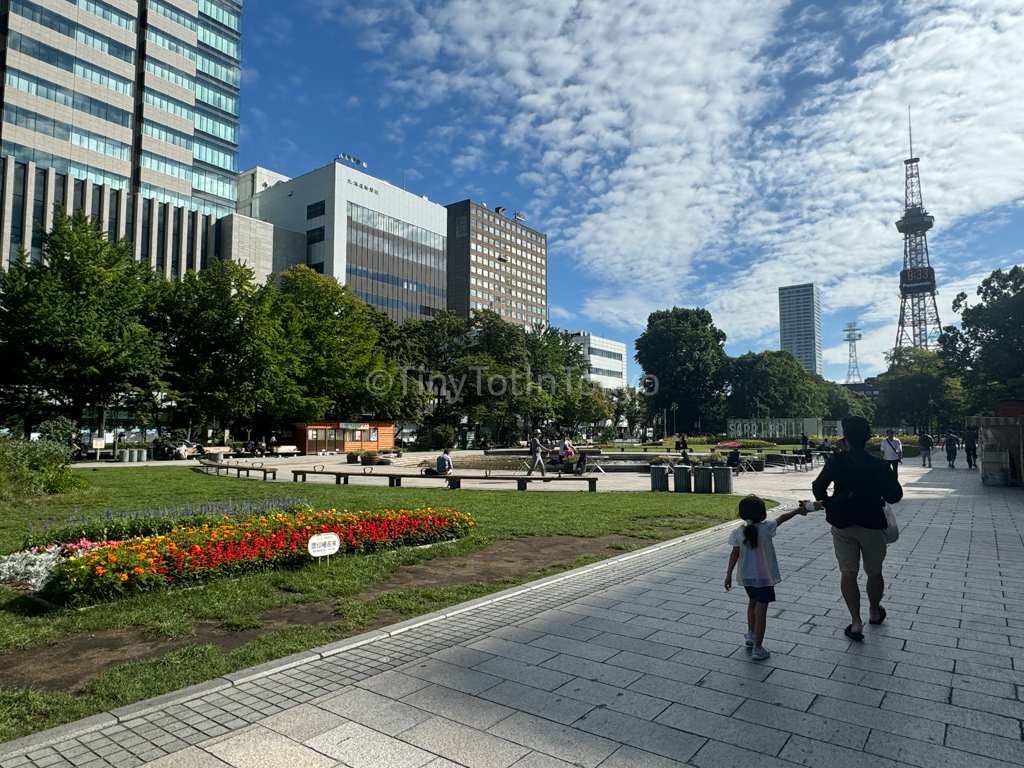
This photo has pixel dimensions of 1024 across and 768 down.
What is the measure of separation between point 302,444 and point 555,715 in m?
42.7

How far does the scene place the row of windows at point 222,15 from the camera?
72.5 metres

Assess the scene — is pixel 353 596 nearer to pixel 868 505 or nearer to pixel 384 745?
pixel 384 745

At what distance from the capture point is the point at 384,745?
11.6 feet

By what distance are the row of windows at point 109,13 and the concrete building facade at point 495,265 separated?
206ft

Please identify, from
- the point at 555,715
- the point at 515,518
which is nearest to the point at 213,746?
the point at 555,715

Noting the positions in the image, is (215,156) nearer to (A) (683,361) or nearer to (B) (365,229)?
(B) (365,229)

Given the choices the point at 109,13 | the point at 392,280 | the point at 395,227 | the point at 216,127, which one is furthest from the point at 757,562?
the point at 395,227

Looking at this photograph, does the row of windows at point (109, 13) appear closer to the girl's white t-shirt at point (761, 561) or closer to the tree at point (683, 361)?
the tree at point (683, 361)

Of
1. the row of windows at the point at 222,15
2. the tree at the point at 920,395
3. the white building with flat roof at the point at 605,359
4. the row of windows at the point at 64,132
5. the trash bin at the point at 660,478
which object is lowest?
the trash bin at the point at 660,478

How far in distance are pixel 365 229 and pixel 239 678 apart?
81.9 meters

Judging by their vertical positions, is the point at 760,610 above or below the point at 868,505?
below

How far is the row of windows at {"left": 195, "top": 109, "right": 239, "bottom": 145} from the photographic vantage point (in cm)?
7022

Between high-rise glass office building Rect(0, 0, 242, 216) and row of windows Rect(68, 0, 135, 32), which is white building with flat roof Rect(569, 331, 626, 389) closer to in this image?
high-rise glass office building Rect(0, 0, 242, 216)

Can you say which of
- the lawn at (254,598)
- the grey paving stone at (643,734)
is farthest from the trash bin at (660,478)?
the grey paving stone at (643,734)
